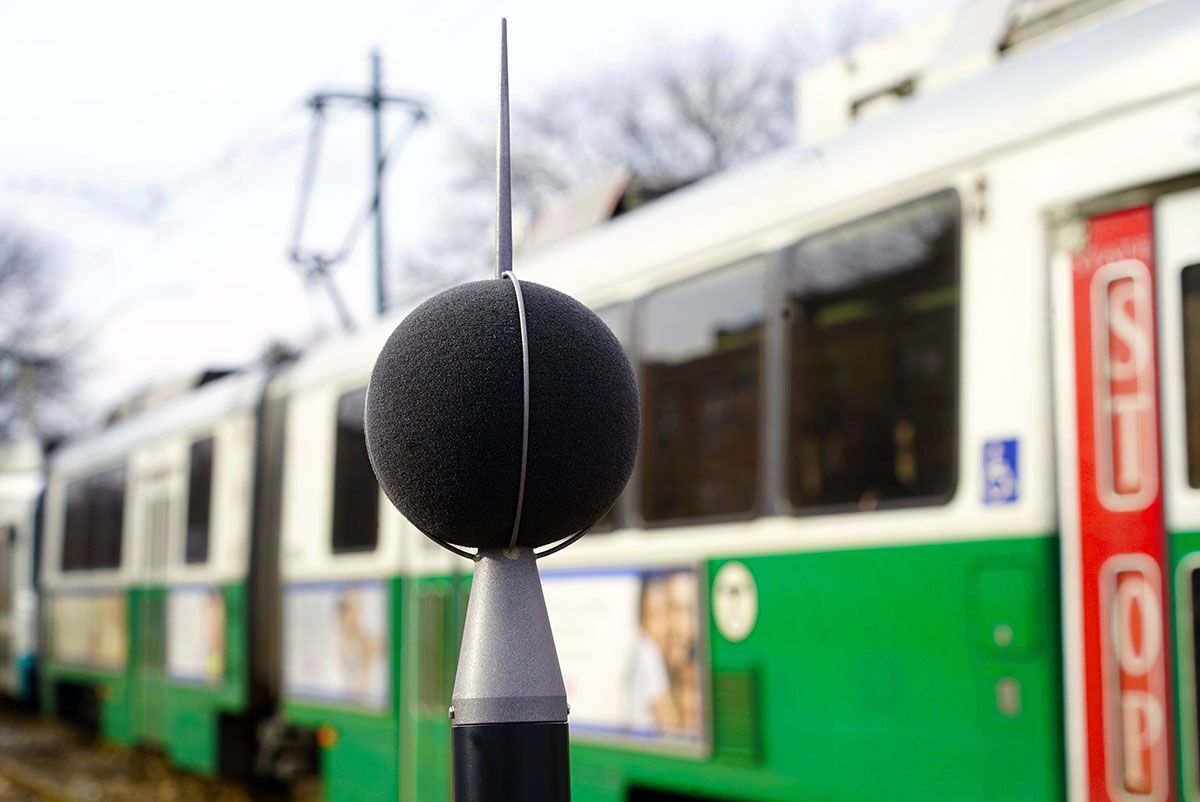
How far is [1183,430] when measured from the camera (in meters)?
4.32

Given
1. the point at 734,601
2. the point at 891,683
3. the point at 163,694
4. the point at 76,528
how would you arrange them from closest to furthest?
the point at 891,683 → the point at 734,601 → the point at 163,694 → the point at 76,528

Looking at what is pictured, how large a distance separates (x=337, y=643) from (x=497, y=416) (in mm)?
7536

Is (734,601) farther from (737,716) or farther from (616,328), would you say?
(616,328)

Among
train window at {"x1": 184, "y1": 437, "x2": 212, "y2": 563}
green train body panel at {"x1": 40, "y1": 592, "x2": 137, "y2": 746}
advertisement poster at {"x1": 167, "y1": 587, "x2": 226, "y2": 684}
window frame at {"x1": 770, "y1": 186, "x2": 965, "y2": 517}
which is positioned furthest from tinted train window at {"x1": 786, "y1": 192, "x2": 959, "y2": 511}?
green train body panel at {"x1": 40, "y1": 592, "x2": 137, "y2": 746}

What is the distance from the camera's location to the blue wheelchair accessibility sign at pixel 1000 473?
15.6 feet

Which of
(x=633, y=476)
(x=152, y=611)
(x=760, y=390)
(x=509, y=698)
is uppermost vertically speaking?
(x=760, y=390)

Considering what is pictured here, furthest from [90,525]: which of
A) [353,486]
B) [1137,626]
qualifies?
[1137,626]

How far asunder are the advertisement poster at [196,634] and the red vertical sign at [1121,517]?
30.1 ft

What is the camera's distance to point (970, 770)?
4805 mm

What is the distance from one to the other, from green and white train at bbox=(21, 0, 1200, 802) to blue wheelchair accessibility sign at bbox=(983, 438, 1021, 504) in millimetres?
10

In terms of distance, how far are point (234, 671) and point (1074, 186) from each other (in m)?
9.02

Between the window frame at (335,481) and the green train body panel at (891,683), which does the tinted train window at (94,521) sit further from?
the green train body panel at (891,683)

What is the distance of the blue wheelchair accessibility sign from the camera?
476 cm

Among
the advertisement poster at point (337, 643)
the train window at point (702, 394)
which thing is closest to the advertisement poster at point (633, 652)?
the train window at point (702, 394)
